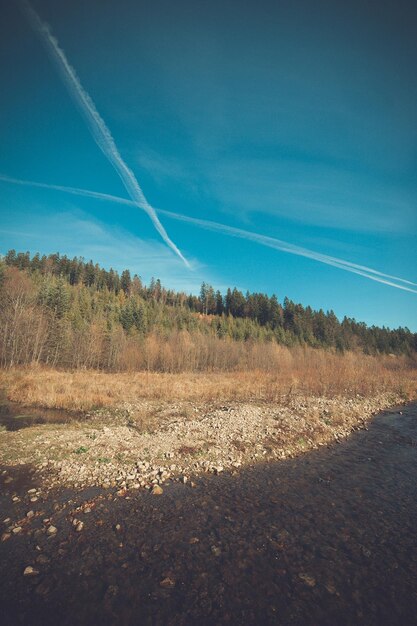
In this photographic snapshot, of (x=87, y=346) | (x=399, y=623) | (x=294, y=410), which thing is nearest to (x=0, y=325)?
(x=87, y=346)

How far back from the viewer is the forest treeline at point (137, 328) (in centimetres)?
4638

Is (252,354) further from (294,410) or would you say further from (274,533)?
(274,533)

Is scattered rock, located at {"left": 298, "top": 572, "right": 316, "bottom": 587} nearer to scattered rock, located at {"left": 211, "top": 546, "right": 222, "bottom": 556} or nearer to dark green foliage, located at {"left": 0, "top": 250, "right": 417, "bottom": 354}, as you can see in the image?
scattered rock, located at {"left": 211, "top": 546, "right": 222, "bottom": 556}

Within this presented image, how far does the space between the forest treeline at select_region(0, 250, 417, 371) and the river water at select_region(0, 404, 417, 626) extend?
138 ft

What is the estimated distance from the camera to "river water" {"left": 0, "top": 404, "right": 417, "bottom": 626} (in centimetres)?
477

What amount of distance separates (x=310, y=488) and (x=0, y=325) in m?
48.4

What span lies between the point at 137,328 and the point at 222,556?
2829 inches

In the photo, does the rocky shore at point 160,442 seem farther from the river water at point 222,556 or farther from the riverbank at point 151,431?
the river water at point 222,556

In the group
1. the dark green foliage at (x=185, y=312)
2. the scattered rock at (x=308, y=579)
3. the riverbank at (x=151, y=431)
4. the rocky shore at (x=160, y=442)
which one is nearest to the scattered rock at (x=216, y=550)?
the scattered rock at (x=308, y=579)

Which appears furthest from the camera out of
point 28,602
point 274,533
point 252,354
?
point 252,354

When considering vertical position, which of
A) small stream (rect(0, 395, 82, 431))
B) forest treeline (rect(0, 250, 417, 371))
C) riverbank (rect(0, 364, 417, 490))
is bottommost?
small stream (rect(0, 395, 82, 431))

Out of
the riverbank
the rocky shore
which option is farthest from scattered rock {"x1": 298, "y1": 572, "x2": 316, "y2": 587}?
the riverbank

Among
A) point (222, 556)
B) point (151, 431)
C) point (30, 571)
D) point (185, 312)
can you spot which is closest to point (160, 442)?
point (151, 431)

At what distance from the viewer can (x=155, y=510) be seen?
7668mm
